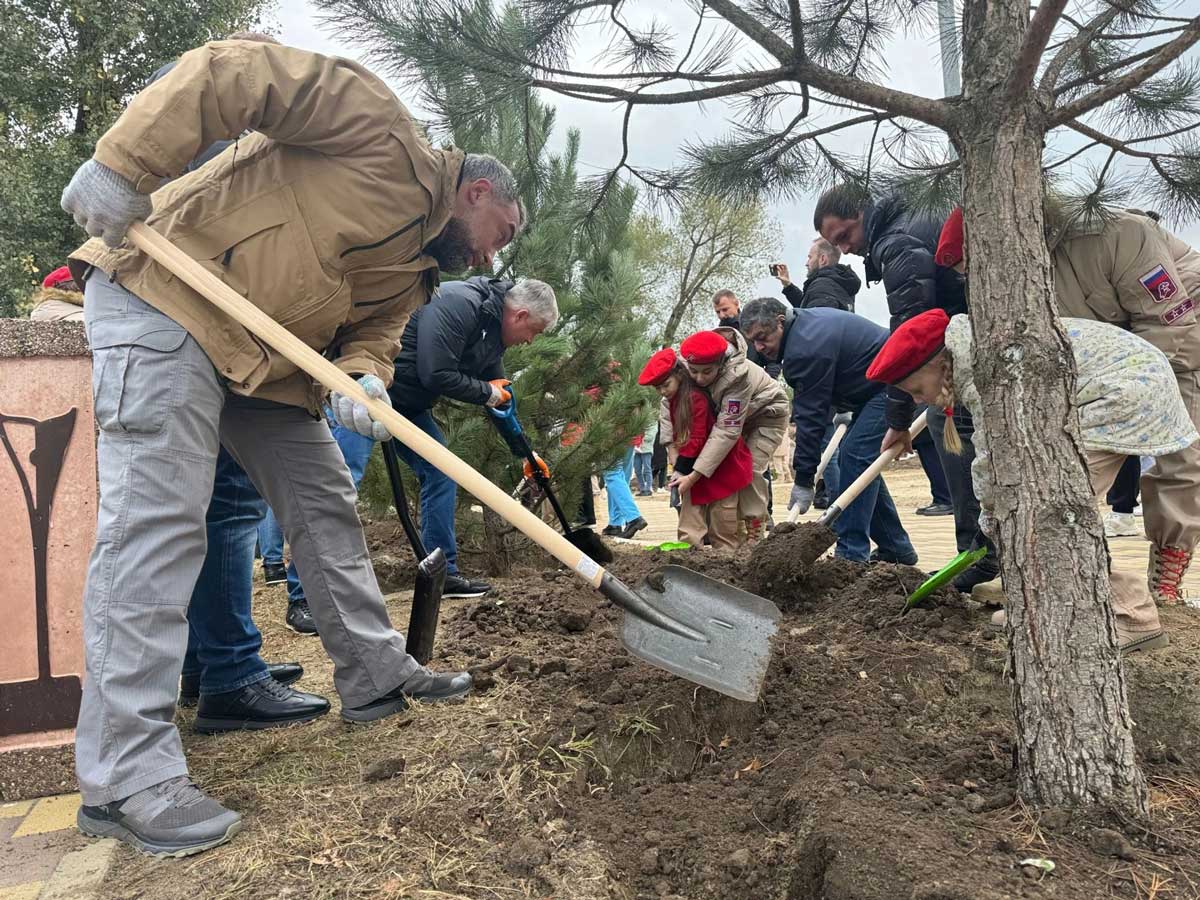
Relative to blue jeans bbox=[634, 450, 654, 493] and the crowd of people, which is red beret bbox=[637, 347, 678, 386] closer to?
the crowd of people

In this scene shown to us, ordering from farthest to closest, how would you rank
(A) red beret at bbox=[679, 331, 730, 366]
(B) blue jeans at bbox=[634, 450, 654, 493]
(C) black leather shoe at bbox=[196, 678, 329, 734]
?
(B) blue jeans at bbox=[634, 450, 654, 493] < (A) red beret at bbox=[679, 331, 730, 366] < (C) black leather shoe at bbox=[196, 678, 329, 734]

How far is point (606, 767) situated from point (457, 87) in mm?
1786

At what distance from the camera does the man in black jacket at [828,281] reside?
5.20 m

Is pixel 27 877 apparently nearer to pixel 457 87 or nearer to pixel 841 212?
pixel 457 87

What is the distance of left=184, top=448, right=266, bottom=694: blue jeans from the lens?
7.80ft

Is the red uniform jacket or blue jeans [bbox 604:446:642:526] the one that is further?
blue jeans [bbox 604:446:642:526]

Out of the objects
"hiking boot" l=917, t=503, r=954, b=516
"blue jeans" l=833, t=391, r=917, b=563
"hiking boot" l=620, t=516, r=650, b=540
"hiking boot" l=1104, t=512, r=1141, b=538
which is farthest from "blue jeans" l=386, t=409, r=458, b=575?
"hiking boot" l=917, t=503, r=954, b=516

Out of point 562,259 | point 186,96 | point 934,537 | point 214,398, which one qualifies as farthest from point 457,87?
point 934,537

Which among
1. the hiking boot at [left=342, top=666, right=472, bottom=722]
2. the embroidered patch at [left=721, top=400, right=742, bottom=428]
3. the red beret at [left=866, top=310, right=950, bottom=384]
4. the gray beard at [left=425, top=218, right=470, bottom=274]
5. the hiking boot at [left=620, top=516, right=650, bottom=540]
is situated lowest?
the hiking boot at [left=620, top=516, right=650, bottom=540]

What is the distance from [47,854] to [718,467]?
364 centimetres

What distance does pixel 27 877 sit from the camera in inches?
64.9

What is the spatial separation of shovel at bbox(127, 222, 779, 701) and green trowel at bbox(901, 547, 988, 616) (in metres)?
0.86

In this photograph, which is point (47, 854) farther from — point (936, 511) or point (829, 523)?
point (936, 511)

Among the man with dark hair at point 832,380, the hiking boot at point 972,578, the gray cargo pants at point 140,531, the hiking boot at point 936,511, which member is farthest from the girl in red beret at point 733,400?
the hiking boot at point 936,511
